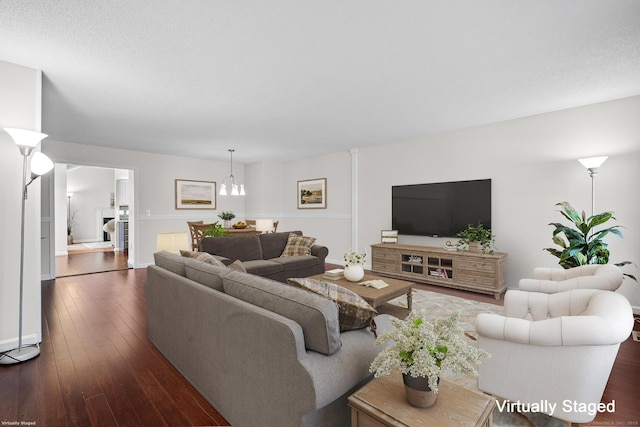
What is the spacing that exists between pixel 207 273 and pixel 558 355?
211 centimetres

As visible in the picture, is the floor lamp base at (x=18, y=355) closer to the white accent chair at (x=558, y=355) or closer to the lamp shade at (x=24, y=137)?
Answer: the lamp shade at (x=24, y=137)

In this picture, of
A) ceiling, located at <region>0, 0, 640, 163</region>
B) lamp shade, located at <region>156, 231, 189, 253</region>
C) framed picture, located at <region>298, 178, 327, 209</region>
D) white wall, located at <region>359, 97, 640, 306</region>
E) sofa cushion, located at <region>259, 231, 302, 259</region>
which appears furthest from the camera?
framed picture, located at <region>298, 178, 327, 209</region>

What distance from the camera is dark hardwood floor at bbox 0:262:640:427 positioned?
1.77m

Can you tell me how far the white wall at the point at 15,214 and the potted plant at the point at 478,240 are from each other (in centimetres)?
503

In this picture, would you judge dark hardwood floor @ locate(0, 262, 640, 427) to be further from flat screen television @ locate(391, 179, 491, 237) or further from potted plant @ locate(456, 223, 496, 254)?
flat screen television @ locate(391, 179, 491, 237)

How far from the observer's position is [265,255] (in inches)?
188

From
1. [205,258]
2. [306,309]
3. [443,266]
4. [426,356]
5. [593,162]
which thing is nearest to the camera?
[426,356]

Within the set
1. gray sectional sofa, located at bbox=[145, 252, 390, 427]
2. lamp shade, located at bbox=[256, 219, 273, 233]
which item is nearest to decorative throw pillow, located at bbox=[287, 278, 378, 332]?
gray sectional sofa, located at bbox=[145, 252, 390, 427]

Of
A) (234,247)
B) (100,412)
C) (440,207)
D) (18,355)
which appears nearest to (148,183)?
(234,247)

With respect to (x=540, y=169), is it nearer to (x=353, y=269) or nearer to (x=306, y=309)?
(x=353, y=269)

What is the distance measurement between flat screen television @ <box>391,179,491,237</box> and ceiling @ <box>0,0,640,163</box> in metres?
1.06

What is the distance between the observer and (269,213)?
7.73 metres

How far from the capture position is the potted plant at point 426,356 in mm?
1004

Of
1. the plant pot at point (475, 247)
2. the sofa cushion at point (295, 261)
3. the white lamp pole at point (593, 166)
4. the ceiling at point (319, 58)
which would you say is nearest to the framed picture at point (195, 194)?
the ceiling at point (319, 58)
